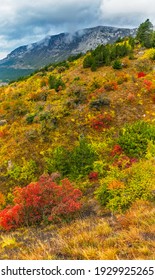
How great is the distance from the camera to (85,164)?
65.4ft

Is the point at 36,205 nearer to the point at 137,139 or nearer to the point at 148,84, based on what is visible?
the point at 137,139

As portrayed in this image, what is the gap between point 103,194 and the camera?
14289mm

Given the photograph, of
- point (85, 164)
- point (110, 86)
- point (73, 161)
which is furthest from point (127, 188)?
point (110, 86)

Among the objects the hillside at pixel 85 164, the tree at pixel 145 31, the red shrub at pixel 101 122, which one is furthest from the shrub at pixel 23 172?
the tree at pixel 145 31

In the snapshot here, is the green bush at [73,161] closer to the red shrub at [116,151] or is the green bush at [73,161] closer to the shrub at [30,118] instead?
the red shrub at [116,151]

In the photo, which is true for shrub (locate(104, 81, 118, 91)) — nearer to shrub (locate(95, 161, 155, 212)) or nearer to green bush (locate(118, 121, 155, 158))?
green bush (locate(118, 121, 155, 158))

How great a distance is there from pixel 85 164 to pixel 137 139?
4.55 meters

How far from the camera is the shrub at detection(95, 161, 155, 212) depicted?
12469 millimetres

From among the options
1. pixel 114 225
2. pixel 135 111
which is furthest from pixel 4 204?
pixel 135 111

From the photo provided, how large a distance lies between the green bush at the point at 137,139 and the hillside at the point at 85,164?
0.08 m

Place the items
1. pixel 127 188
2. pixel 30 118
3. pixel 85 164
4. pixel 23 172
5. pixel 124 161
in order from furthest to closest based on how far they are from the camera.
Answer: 1. pixel 30 118
2. pixel 23 172
3. pixel 85 164
4. pixel 124 161
5. pixel 127 188

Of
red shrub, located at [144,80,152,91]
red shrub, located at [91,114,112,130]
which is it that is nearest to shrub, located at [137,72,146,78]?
red shrub, located at [144,80,152,91]

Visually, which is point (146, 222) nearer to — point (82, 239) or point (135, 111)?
point (82, 239)
